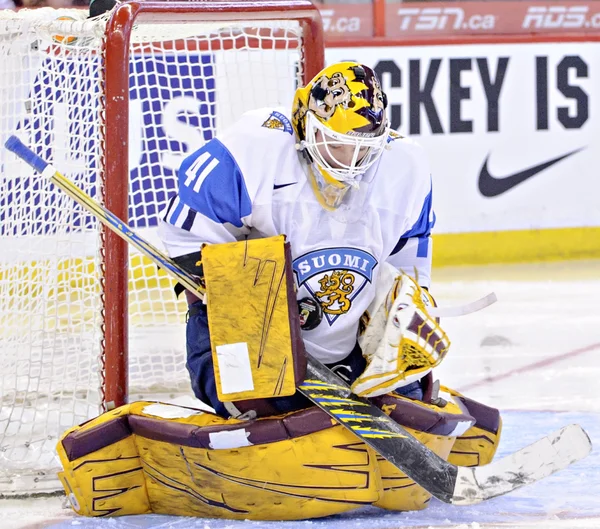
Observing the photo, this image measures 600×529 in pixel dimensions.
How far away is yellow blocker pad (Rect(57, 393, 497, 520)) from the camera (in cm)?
213

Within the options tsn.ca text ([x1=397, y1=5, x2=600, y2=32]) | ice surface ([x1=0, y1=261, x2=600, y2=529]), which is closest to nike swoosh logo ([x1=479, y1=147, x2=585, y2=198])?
ice surface ([x1=0, y1=261, x2=600, y2=529])

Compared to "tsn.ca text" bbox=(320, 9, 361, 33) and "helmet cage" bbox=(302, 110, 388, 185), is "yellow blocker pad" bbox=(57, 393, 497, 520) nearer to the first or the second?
"helmet cage" bbox=(302, 110, 388, 185)

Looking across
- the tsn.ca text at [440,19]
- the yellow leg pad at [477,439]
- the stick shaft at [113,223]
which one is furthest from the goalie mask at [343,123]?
the tsn.ca text at [440,19]

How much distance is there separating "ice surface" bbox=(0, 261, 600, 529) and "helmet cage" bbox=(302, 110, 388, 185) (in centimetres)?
65

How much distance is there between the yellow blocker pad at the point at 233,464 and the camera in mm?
2133

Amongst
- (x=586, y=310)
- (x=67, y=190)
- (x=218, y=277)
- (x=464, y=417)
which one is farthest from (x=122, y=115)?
(x=586, y=310)

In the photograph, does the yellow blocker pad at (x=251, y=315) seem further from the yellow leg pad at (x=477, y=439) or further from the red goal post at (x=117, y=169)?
the yellow leg pad at (x=477, y=439)

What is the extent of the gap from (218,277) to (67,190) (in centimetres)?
35

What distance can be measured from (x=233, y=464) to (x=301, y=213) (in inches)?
19.5

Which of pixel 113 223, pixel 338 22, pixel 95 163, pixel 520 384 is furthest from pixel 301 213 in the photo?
pixel 338 22

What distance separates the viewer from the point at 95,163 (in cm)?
293

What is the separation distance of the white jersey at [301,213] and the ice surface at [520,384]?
16.5 inches

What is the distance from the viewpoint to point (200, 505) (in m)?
2.19

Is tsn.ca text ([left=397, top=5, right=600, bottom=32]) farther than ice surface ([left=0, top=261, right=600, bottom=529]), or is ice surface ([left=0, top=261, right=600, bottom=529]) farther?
tsn.ca text ([left=397, top=5, right=600, bottom=32])
